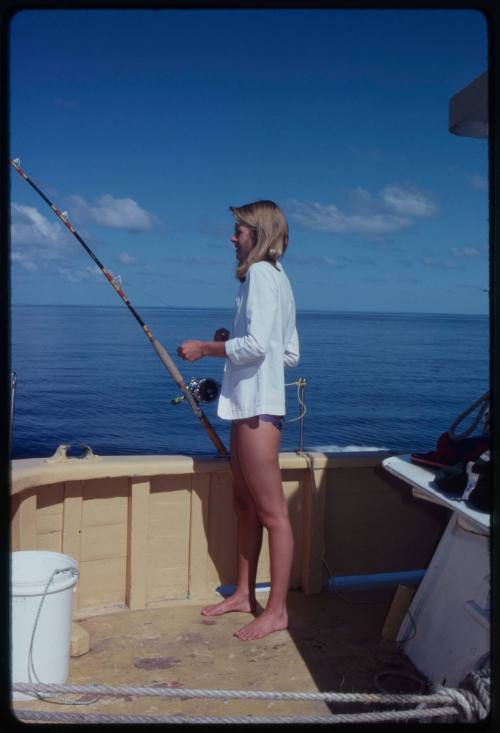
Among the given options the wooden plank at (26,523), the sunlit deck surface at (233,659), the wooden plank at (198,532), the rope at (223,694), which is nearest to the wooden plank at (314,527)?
the sunlit deck surface at (233,659)

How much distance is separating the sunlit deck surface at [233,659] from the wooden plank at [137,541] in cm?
7

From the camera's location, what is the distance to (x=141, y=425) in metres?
18.5

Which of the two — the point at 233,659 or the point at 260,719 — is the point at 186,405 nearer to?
the point at 233,659

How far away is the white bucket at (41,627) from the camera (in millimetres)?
2221

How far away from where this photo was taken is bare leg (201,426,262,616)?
9.39 feet

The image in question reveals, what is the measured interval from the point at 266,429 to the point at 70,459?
2.62ft

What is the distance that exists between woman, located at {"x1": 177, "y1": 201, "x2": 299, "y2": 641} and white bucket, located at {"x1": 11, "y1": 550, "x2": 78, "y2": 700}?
2.33 ft

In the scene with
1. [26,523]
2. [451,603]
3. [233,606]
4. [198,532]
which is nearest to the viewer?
[451,603]

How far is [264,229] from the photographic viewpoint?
8.78ft

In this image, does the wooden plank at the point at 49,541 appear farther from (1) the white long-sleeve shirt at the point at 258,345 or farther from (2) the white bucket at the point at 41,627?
(1) the white long-sleeve shirt at the point at 258,345

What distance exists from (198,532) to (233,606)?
0.34 metres

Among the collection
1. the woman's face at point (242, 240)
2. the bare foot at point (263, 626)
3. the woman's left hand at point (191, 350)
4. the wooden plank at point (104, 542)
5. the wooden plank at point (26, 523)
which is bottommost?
the bare foot at point (263, 626)

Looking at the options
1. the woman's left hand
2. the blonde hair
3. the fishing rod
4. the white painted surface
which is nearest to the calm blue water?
the fishing rod

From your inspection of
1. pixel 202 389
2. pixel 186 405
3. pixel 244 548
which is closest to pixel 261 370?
pixel 202 389
